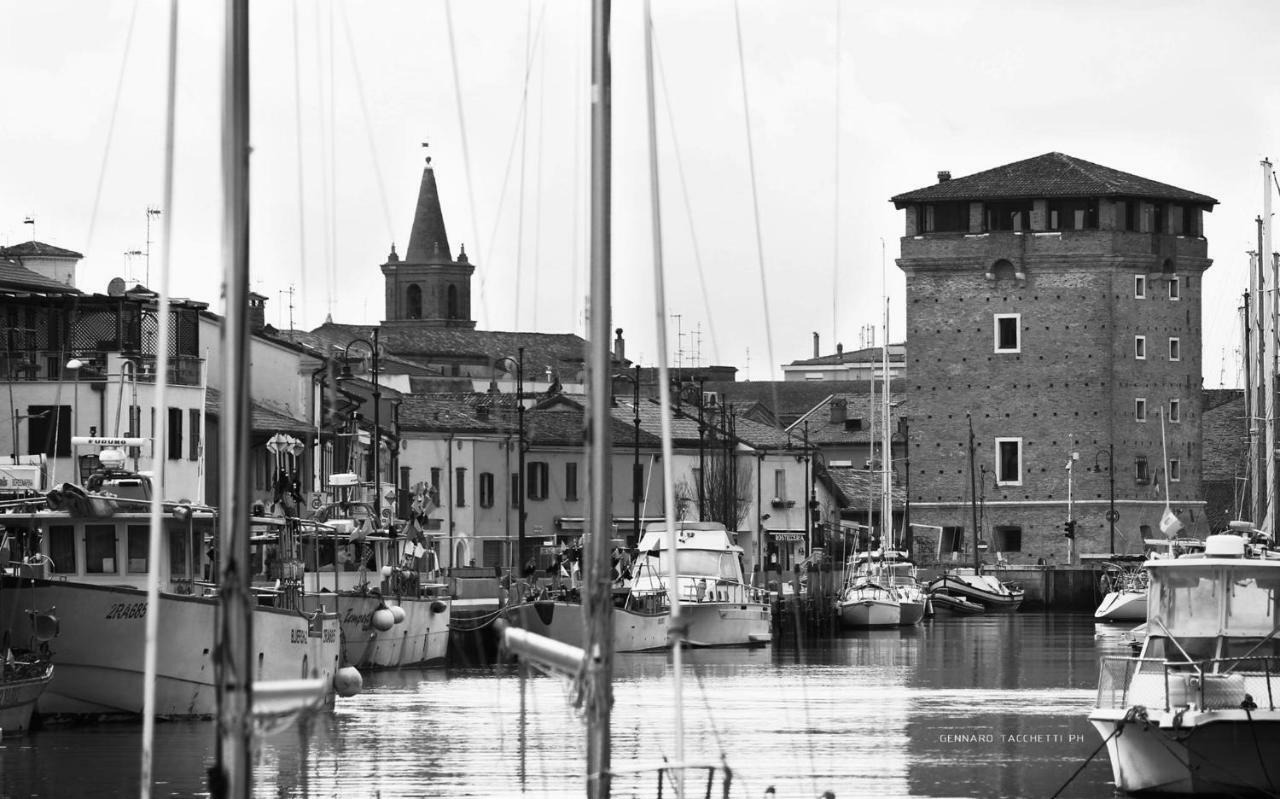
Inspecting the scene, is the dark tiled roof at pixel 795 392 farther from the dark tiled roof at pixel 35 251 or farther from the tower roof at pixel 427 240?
the dark tiled roof at pixel 35 251

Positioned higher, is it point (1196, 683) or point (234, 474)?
point (234, 474)

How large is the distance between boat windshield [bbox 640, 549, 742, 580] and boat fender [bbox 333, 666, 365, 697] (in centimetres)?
2320

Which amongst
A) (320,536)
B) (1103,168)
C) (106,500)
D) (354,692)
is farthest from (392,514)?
(1103,168)

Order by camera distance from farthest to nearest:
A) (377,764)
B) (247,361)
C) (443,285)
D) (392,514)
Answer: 1. (443,285)
2. (392,514)
3. (377,764)
4. (247,361)

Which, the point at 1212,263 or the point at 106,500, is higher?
the point at 1212,263

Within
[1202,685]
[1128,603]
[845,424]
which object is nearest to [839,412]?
[845,424]

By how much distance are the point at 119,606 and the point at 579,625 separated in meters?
20.3

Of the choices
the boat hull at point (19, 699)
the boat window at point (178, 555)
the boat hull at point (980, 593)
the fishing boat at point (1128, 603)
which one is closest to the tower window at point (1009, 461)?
the boat hull at point (980, 593)

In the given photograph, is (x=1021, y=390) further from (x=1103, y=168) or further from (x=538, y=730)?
(x=538, y=730)

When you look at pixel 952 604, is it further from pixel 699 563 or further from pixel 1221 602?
pixel 1221 602

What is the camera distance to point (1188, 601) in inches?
1022

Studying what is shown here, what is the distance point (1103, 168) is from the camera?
11169cm

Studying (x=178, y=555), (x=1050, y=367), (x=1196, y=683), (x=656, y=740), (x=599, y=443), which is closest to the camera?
(x=599, y=443)

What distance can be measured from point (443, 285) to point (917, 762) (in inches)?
6508
